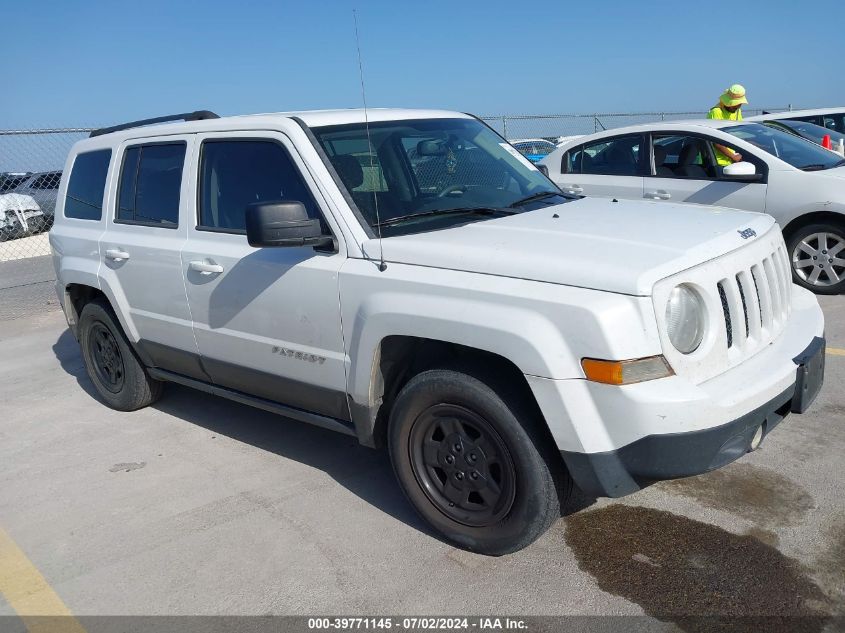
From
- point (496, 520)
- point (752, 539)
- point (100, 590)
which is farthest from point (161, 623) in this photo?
point (752, 539)

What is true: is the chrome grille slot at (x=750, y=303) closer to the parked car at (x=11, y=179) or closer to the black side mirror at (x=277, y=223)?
the black side mirror at (x=277, y=223)

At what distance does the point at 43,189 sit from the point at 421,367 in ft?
41.2

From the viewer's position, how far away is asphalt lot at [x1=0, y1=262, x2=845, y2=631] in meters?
3.11

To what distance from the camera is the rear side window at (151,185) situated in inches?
181

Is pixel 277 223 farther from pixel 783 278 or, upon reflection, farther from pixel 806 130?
pixel 806 130

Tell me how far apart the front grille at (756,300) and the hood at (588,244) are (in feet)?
0.45

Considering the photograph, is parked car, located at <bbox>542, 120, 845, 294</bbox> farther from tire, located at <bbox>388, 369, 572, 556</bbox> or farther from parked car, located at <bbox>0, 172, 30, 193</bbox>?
parked car, located at <bbox>0, 172, 30, 193</bbox>

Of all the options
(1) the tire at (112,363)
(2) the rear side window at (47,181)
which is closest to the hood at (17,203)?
(2) the rear side window at (47,181)

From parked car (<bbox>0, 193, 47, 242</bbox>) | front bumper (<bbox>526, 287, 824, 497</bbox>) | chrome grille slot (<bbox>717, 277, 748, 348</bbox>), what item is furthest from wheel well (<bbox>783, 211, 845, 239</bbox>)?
parked car (<bbox>0, 193, 47, 242</bbox>)

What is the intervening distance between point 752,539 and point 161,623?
8.09ft

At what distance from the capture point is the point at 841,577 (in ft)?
9.96

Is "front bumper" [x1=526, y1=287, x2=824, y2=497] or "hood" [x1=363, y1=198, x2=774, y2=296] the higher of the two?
"hood" [x1=363, y1=198, x2=774, y2=296]

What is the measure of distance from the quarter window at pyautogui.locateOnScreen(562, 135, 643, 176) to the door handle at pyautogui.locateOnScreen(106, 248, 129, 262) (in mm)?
5254

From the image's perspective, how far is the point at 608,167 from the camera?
27.5ft
